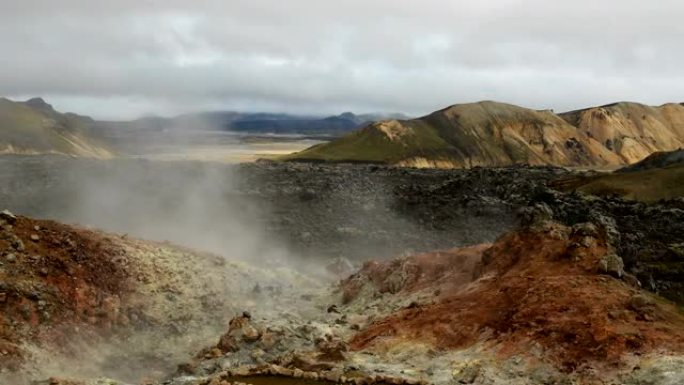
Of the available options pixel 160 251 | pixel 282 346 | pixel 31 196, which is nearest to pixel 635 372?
→ pixel 282 346

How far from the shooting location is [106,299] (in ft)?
70.2

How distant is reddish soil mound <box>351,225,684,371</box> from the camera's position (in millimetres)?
15413

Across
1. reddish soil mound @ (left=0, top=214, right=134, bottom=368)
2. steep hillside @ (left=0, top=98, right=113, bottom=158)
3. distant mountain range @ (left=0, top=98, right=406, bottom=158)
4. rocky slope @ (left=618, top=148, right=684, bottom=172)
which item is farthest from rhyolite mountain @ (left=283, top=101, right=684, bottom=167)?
reddish soil mound @ (left=0, top=214, right=134, bottom=368)

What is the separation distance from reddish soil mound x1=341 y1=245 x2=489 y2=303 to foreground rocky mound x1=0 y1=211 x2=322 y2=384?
2.66 m

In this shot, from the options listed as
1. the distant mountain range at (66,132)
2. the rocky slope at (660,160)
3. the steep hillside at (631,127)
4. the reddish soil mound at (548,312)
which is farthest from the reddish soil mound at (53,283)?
the steep hillside at (631,127)

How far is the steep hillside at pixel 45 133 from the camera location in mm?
132750

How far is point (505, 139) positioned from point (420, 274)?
13556 cm

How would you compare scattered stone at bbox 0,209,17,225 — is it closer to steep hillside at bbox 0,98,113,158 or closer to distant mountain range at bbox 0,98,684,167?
distant mountain range at bbox 0,98,684,167

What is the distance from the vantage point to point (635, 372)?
14148 millimetres

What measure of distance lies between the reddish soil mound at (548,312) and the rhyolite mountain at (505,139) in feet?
386

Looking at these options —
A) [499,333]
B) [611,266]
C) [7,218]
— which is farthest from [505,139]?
[499,333]

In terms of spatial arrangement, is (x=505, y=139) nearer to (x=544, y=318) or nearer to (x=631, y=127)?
(x=631, y=127)

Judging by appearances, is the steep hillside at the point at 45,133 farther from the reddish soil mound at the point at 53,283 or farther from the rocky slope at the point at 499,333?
the rocky slope at the point at 499,333

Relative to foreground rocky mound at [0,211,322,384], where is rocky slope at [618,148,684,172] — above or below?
above
